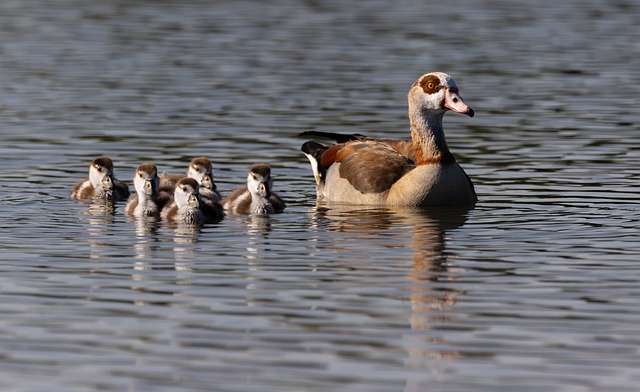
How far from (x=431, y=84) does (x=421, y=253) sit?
366cm

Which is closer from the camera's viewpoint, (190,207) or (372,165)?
(190,207)

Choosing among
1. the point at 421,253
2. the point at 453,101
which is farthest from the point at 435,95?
the point at 421,253

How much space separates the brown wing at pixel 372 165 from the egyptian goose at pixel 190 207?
74.5 inches

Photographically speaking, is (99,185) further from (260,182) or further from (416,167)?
(416,167)

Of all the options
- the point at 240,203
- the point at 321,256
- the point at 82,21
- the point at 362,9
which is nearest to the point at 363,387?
the point at 321,256

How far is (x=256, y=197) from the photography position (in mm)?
15531

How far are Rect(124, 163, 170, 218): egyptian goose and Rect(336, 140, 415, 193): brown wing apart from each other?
2205 millimetres

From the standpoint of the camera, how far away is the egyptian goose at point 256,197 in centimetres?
1549

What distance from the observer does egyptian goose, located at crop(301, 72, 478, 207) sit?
52.7 ft

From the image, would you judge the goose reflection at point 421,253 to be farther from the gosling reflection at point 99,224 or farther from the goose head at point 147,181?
the gosling reflection at point 99,224

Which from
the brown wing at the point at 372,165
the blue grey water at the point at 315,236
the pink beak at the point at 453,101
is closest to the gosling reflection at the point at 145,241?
the blue grey water at the point at 315,236

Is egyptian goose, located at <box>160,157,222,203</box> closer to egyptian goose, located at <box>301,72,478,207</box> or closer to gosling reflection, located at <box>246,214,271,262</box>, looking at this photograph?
gosling reflection, located at <box>246,214,271,262</box>

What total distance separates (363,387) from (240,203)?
23.6 feet

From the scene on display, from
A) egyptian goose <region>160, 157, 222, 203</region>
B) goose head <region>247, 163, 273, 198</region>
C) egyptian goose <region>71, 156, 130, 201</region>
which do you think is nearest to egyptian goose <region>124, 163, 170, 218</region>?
egyptian goose <region>160, 157, 222, 203</region>
